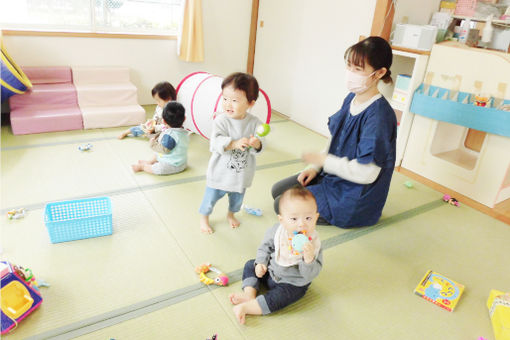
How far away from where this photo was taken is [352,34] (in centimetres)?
337

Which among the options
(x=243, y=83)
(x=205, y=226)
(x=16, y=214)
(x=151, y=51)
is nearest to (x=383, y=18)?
(x=243, y=83)

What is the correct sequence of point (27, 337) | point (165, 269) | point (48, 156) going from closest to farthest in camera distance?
point (27, 337) < point (165, 269) < point (48, 156)

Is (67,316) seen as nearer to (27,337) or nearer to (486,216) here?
(27,337)

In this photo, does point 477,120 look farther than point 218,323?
Yes

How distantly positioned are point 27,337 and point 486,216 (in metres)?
2.74

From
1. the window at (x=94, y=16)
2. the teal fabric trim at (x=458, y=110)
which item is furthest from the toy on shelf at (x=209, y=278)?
the window at (x=94, y=16)

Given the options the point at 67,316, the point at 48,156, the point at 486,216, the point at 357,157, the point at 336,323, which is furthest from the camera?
the point at 48,156

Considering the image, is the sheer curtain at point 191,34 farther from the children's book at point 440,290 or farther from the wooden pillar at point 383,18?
the children's book at point 440,290

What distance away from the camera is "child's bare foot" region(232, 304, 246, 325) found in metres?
1.51

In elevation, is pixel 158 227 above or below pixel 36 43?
below

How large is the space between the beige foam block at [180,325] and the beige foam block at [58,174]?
1.14 meters

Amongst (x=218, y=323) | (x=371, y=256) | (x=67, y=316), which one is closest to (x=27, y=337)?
(x=67, y=316)

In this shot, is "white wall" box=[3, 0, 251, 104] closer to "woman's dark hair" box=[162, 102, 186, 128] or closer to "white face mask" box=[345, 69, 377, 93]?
"woman's dark hair" box=[162, 102, 186, 128]

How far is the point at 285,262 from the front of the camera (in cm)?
156
